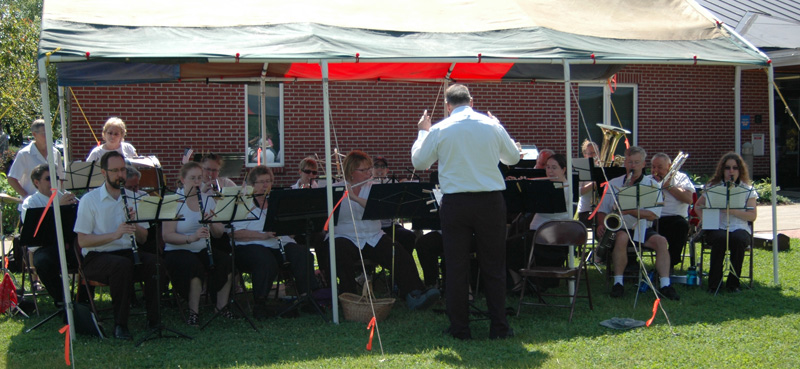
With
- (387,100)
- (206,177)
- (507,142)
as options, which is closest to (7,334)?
(206,177)

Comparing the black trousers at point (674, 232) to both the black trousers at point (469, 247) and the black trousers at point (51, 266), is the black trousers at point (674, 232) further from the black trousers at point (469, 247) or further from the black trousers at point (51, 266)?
the black trousers at point (51, 266)

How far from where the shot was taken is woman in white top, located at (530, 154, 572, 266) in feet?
22.1

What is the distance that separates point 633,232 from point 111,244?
4.75 metres

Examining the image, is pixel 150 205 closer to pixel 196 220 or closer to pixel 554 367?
pixel 196 220

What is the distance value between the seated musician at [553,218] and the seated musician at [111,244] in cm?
333

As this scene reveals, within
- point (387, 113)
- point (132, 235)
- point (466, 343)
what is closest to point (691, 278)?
point (466, 343)

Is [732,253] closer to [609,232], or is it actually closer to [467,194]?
[609,232]

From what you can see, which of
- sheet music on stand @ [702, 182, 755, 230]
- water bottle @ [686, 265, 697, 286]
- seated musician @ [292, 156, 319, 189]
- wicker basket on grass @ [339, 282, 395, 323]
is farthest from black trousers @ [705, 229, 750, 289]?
seated musician @ [292, 156, 319, 189]

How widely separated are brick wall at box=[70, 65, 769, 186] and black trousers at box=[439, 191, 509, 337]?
6.36m

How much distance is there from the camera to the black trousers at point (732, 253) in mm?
6988

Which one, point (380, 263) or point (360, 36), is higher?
point (360, 36)

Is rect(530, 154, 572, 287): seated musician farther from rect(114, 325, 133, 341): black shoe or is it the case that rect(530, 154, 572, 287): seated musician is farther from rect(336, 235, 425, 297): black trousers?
rect(114, 325, 133, 341): black shoe

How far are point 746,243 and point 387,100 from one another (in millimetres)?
6806

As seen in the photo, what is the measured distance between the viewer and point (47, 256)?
6086mm
